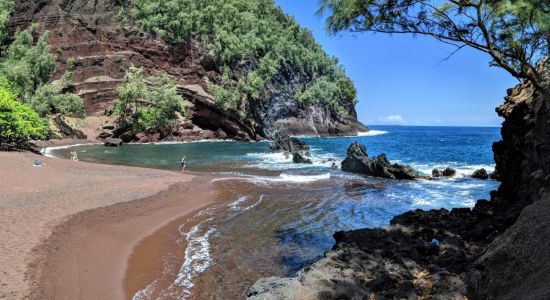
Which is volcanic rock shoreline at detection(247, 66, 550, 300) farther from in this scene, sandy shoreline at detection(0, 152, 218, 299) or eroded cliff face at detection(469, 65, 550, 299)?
sandy shoreline at detection(0, 152, 218, 299)

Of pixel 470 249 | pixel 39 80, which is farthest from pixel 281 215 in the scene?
pixel 39 80

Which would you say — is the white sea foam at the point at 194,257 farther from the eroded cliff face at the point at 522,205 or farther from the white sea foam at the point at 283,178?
the white sea foam at the point at 283,178

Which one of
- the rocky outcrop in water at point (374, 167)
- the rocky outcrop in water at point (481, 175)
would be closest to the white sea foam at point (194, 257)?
the rocky outcrop in water at point (374, 167)

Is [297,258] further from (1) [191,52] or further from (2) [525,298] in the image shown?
(1) [191,52]

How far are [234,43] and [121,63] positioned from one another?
26568 mm

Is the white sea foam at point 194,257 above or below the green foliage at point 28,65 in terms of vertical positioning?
below

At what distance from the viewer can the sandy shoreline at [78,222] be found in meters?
10.2

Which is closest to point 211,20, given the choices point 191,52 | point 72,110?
point 191,52

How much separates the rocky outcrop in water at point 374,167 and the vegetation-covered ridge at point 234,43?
1986 inches

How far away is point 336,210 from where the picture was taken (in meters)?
20.7

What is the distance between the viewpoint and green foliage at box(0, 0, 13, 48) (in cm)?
8581

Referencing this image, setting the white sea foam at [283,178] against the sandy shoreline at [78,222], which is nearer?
the sandy shoreline at [78,222]

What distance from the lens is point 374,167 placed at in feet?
115

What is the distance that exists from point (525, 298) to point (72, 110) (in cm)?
7705
